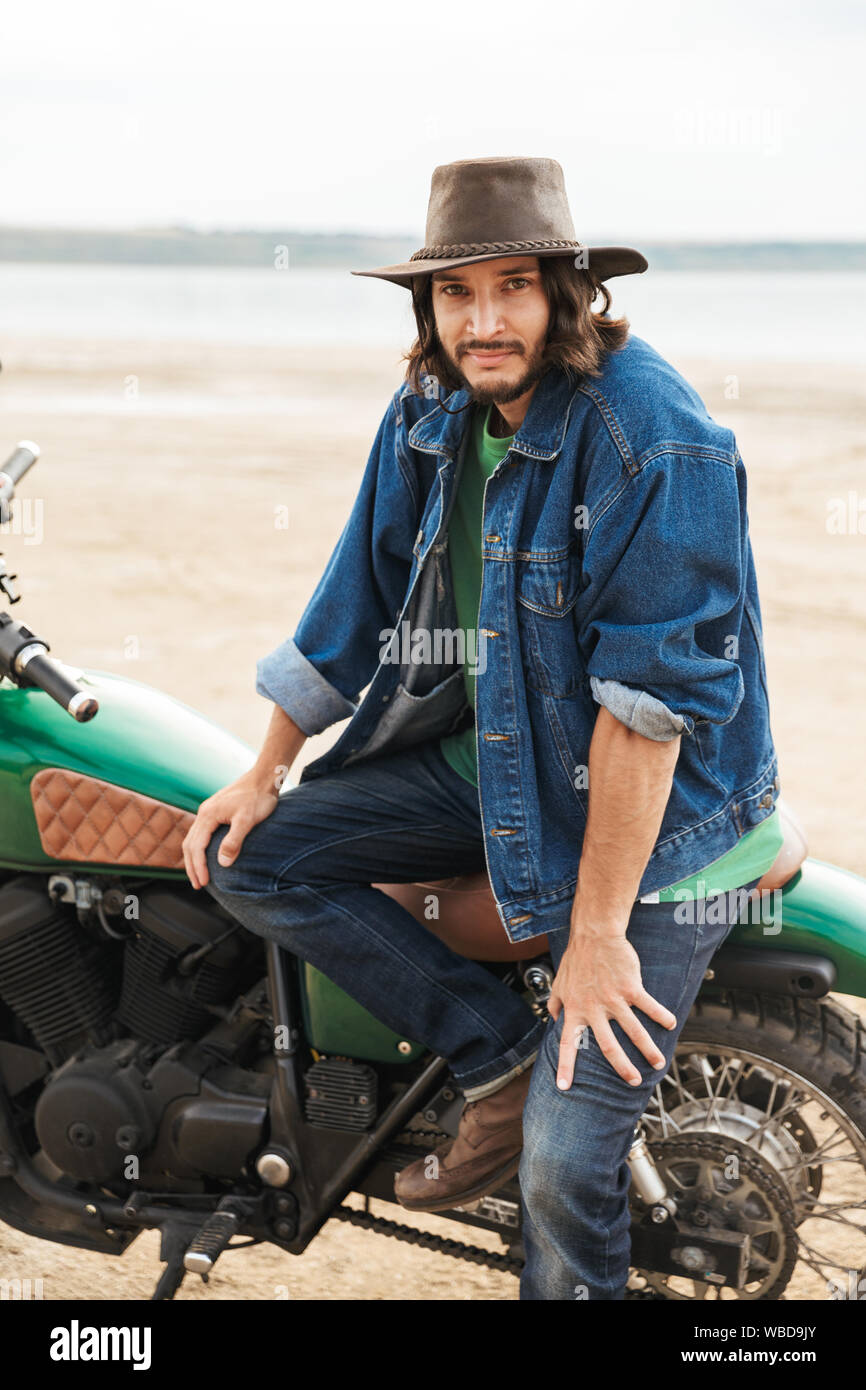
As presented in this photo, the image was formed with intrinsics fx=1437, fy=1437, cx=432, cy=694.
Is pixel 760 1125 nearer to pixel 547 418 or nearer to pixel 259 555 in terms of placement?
pixel 547 418

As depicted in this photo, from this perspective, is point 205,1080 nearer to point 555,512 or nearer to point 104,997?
point 104,997

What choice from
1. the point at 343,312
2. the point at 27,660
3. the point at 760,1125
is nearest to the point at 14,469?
the point at 27,660

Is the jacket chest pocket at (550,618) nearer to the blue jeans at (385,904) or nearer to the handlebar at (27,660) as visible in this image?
the blue jeans at (385,904)

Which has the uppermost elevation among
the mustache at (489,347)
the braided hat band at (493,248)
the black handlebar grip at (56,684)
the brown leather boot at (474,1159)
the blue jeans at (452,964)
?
the braided hat band at (493,248)

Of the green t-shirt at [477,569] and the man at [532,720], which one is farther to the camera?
the green t-shirt at [477,569]

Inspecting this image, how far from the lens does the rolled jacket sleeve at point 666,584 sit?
2273mm

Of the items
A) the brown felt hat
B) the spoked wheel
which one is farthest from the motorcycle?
the brown felt hat

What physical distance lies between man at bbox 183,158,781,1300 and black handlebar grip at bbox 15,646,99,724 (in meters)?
0.36

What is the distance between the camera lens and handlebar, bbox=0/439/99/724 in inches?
98.3

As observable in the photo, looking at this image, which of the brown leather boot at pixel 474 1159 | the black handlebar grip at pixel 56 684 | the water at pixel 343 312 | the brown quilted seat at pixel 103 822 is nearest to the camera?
the black handlebar grip at pixel 56 684

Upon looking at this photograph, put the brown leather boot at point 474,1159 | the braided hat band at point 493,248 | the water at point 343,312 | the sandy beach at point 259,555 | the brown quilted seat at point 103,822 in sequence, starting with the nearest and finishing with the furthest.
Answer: the braided hat band at point 493,248
the brown leather boot at point 474,1159
the brown quilted seat at point 103,822
the sandy beach at point 259,555
the water at point 343,312

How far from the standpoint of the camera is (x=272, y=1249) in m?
3.45

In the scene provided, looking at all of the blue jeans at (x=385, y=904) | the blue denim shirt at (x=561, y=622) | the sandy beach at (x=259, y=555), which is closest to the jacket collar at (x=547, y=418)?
the blue denim shirt at (x=561, y=622)

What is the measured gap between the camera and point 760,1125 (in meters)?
2.74
